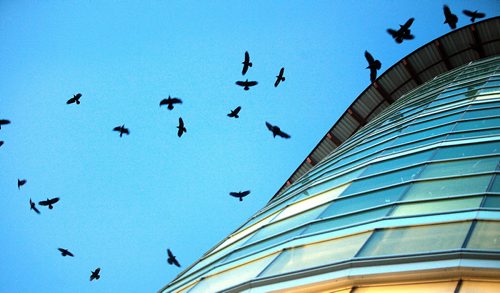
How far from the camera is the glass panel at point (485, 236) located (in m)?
6.26

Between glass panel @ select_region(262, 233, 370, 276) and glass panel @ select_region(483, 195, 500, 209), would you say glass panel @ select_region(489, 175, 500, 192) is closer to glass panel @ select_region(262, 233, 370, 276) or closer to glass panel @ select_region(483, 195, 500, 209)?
glass panel @ select_region(483, 195, 500, 209)

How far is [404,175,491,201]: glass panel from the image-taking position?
27.9 ft

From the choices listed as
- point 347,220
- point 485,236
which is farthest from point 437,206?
point 485,236

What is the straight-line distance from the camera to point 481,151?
10.3 meters

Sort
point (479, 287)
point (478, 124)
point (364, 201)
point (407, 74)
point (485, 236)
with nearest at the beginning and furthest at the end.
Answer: point (479, 287) < point (485, 236) < point (364, 201) < point (478, 124) < point (407, 74)

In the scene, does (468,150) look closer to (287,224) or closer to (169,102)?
(287,224)

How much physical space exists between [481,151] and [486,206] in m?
3.03

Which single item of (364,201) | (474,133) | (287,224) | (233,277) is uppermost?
(474,133)

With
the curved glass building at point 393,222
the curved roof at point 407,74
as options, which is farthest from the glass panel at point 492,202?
the curved roof at point 407,74

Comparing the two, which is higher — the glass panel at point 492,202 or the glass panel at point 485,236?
the glass panel at point 492,202

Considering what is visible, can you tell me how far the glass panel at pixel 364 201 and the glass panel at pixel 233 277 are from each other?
5.23 feet

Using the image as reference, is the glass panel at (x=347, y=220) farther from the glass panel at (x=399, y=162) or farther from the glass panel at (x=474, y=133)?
the glass panel at (x=474, y=133)

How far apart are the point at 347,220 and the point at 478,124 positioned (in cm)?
530

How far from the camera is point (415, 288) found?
19.3 feet
